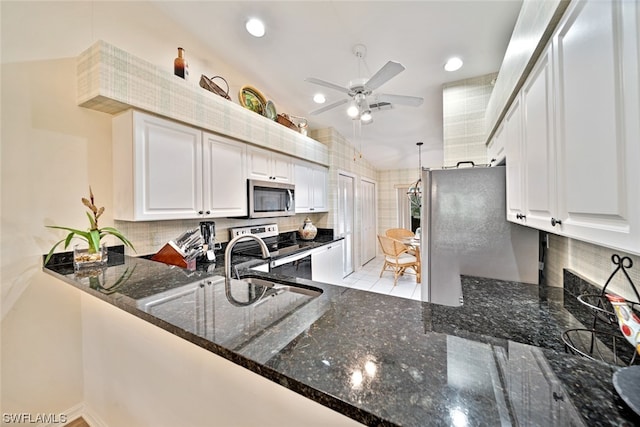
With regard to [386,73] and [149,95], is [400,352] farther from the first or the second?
[149,95]

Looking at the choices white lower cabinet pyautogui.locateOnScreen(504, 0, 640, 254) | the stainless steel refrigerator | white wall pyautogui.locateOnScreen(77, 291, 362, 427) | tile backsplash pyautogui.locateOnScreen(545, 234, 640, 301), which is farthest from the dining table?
white wall pyautogui.locateOnScreen(77, 291, 362, 427)

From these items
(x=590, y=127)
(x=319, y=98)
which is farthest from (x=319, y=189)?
(x=590, y=127)

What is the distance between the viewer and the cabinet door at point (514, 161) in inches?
50.0

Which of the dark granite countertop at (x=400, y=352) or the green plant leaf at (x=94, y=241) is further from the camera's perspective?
the green plant leaf at (x=94, y=241)

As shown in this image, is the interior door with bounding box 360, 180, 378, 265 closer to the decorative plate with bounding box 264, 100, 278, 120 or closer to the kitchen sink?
the decorative plate with bounding box 264, 100, 278, 120

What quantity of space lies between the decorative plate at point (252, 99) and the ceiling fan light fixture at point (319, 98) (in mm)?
665

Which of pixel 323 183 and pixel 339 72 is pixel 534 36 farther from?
pixel 323 183

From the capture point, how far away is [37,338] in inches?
62.2

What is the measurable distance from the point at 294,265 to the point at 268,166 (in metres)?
1.21

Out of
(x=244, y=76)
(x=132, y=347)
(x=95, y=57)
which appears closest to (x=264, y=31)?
(x=244, y=76)

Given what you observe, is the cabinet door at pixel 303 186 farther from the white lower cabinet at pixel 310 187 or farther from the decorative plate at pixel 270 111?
the decorative plate at pixel 270 111

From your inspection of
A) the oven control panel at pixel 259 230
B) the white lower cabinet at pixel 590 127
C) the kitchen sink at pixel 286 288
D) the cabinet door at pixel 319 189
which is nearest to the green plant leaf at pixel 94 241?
the kitchen sink at pixel 286 288

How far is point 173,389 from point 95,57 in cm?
197

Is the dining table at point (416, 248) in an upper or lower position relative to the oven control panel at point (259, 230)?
lower
